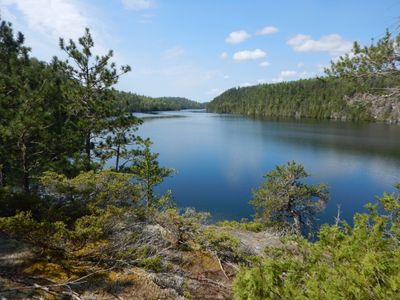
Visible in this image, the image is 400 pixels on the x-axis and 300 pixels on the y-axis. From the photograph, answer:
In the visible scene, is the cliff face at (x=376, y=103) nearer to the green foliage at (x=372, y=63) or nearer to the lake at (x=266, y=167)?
the green foliage at (x=372, y=63)

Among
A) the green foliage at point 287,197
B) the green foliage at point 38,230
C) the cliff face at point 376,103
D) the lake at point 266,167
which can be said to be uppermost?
the cliff face at point 376,103

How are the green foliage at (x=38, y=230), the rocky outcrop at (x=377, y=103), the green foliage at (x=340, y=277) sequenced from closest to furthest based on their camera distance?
the green foliage at (x=340, y=277), the green foliage at (x=38, y=230), the rocky outcrop at (x=377, y=103)

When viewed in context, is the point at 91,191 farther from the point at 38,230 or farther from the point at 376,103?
the point at 376,103

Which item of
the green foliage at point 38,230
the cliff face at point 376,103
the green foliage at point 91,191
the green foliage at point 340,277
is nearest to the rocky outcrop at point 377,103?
the cliff face at point 376,103

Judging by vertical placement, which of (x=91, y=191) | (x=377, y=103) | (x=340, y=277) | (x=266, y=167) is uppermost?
(x=377, y=103)

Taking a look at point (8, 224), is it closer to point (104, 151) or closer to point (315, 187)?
point (104, 151)

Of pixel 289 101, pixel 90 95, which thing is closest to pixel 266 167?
pixel 90 95

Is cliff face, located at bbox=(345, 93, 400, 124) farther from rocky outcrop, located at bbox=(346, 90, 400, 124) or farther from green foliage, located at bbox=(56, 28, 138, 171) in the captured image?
green foliage, located at bbox=(56, 28, 138, 171)

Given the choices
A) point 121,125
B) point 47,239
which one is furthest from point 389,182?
point 47,239

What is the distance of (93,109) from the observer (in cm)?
1258

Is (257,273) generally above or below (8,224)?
above

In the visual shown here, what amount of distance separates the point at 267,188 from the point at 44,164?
1114 cm

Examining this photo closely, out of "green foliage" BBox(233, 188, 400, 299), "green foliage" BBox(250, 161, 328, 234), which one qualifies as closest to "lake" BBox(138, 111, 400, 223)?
"green foliage" BBox(250, 161, 328, 234)

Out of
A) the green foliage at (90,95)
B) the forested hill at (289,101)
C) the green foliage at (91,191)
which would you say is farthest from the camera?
the forested hill at (289,101)
